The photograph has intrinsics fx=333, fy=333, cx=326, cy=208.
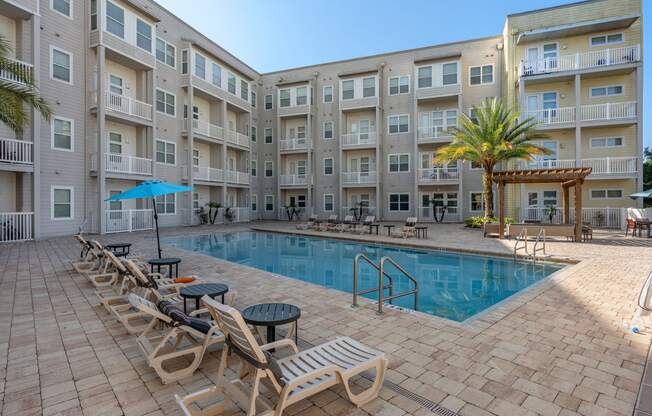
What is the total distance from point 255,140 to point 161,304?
2789cm

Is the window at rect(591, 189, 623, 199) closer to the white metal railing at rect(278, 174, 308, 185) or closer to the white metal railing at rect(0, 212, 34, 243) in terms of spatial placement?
the white metal railing at rect(278, 174, 308, 185)

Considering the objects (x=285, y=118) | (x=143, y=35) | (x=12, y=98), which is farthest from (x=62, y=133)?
(x=285, y=118)

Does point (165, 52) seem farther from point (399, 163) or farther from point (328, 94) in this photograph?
A: point (399, 163)

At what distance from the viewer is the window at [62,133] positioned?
1538 cm

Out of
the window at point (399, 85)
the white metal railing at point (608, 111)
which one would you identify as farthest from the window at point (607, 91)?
the window at point (399, 85)

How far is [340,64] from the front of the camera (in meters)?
28.2

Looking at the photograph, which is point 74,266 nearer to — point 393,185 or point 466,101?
point 393,185

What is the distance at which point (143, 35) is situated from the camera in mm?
18875

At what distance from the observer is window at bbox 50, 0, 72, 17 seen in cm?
1547

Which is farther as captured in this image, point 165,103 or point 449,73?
point 449,73

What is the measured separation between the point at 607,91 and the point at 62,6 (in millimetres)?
30638

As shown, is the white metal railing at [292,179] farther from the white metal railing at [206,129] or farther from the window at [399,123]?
the window at [399,123]

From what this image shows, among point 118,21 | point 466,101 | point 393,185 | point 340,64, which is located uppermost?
point 340,64

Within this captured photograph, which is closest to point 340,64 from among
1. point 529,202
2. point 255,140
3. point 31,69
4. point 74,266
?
point 255,140
